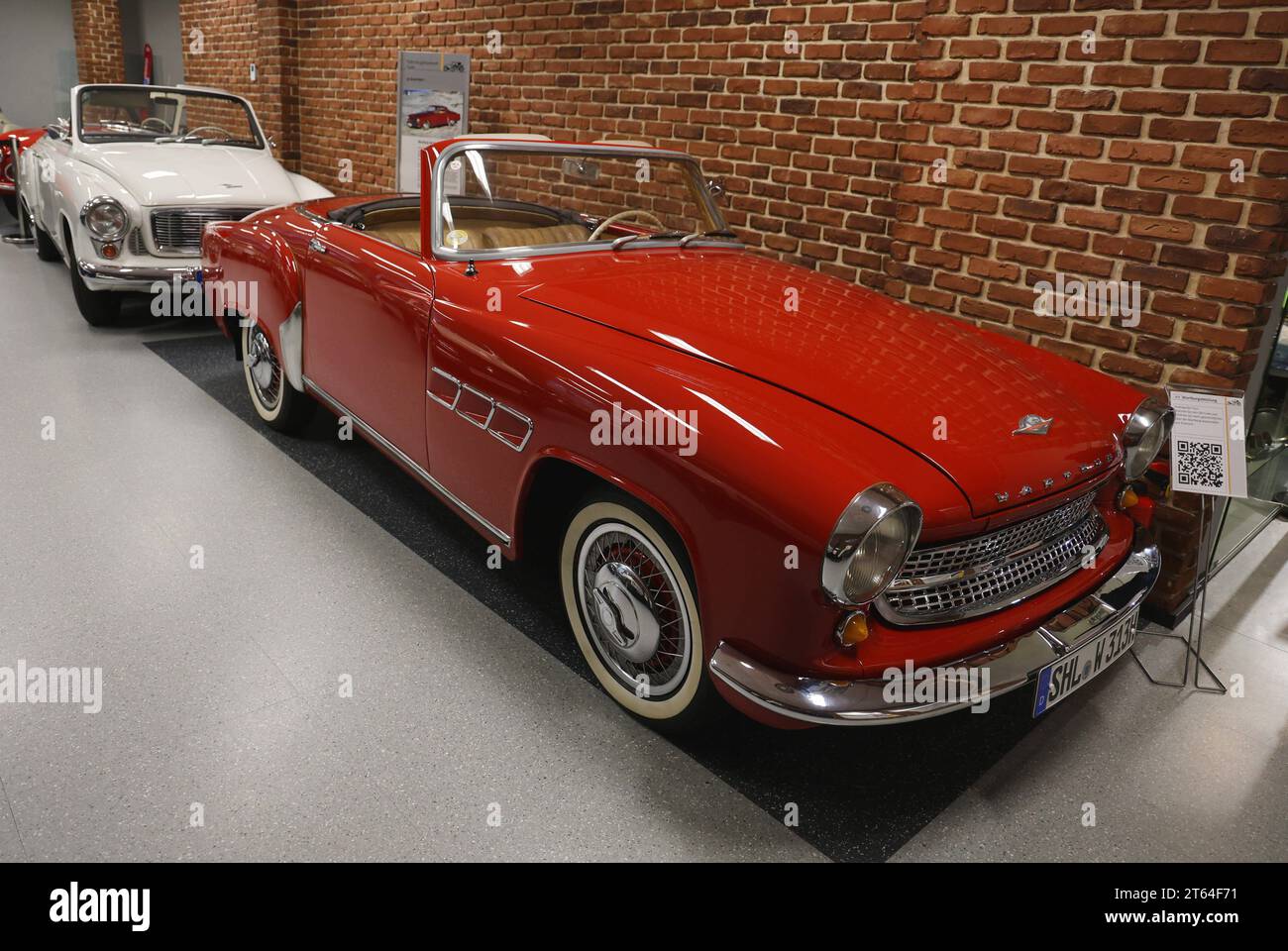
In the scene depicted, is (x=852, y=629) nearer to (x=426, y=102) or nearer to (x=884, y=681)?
(x=884, y=681)

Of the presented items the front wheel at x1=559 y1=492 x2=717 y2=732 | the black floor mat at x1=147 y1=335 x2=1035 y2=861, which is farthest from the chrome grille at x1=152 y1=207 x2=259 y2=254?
the front wheel at x1=559 y1=492 x2=717 y2=732

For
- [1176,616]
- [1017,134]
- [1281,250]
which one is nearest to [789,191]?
[1017,134]

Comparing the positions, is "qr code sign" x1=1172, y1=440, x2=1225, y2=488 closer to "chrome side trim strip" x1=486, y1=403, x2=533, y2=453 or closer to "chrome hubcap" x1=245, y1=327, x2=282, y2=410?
"chrome side trim strip" x1=486, y1=403, x2=533, y2=453

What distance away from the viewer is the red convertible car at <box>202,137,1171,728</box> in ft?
5.41

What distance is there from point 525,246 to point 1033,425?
1573 millimetres

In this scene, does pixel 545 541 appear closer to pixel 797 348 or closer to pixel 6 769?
pixel 797 348

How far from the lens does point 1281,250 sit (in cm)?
247

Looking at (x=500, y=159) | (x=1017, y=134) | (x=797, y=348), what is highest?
(x=1017, y=134)

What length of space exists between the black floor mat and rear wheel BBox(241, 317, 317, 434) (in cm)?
105

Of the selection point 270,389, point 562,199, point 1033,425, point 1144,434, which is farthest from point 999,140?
point 270,389

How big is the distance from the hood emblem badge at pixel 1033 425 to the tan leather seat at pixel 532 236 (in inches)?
59.2

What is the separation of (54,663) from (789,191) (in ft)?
11.1

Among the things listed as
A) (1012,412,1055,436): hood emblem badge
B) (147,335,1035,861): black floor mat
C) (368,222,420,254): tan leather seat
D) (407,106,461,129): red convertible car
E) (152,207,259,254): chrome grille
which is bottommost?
(147,335,1035,861): black floor mat
